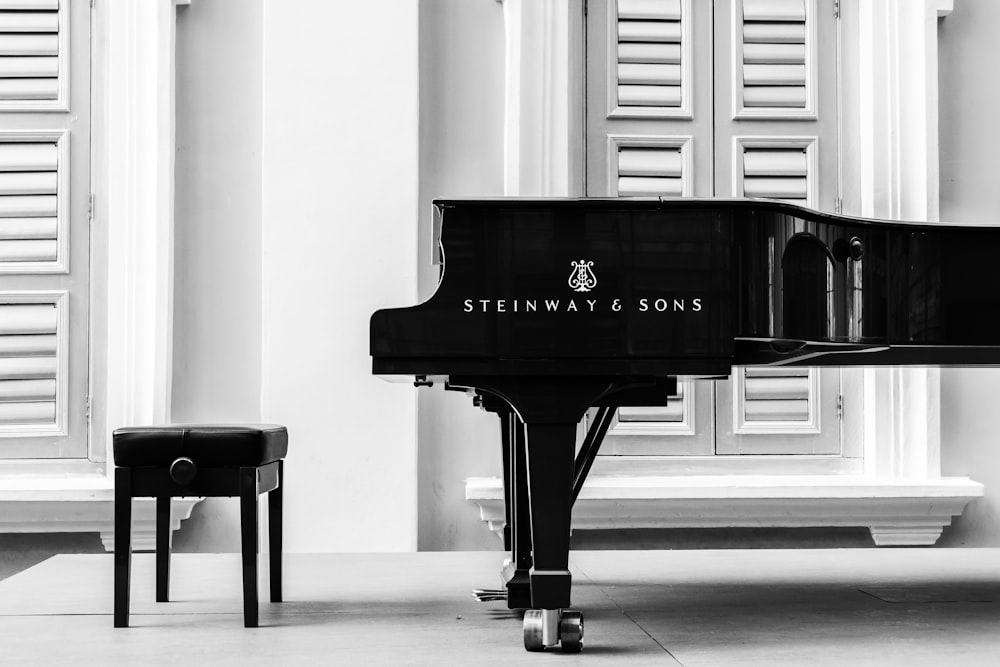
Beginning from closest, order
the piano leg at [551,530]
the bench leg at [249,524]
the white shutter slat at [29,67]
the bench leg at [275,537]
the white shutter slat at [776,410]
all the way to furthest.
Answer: the piano leg at [551,530] → the bench leg at [249,524] → the bench leg at [275,537] → the white shutter slat at [29,67] → the white shutter slat at [776,410]

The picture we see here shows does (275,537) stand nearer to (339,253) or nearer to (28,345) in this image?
(339,253)

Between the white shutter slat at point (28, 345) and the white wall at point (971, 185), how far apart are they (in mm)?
3088

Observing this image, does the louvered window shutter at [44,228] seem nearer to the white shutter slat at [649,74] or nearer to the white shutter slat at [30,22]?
the white shutter slat at [30,22]

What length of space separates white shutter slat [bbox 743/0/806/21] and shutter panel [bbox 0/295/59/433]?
2.63m

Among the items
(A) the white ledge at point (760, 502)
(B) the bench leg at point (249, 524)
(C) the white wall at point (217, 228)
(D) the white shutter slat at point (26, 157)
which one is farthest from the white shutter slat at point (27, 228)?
(B) the bench leg at point (249, 524)

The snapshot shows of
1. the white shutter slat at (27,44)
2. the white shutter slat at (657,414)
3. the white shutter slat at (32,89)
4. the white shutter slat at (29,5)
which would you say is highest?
the white shutter slat at (29,5)

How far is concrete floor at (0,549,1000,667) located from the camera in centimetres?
201

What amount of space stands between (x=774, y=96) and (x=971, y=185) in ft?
2.48

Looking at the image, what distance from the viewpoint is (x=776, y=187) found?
372 centimetres

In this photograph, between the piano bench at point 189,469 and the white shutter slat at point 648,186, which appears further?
the white shutter slat at point 648,186

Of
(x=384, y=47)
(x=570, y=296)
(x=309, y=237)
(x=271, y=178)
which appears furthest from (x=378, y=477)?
(x=570, y=296)

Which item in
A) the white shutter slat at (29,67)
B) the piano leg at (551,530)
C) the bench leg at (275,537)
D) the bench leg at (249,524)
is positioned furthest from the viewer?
the white shutter slat at (29,67)

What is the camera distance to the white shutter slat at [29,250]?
11.7 ft

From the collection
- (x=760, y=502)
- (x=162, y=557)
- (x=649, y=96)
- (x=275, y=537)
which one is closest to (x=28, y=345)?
(x=162, y=557)
